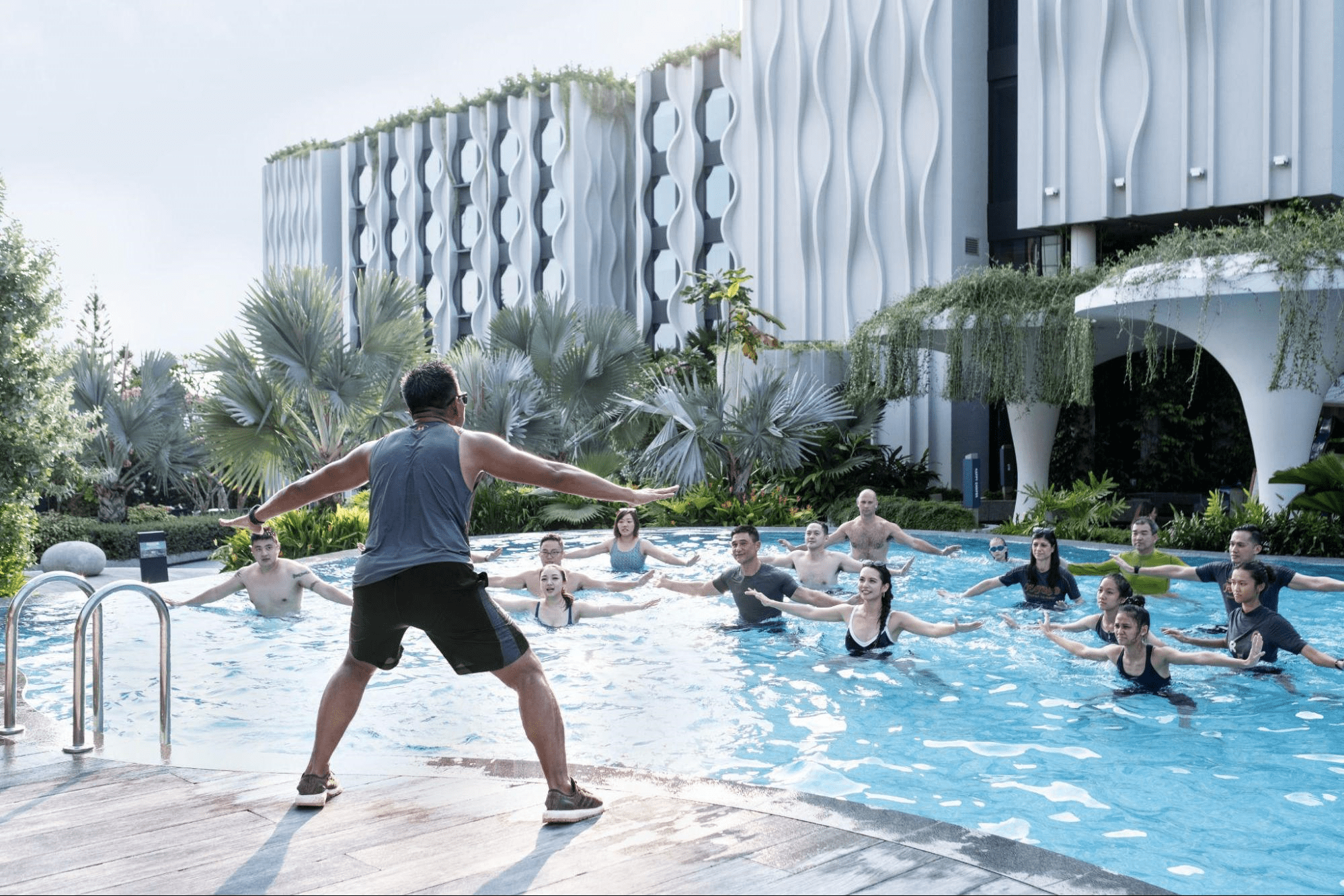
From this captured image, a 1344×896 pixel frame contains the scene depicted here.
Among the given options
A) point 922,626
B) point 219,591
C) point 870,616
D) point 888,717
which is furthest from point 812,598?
point 219,591

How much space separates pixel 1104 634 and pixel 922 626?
142 cm

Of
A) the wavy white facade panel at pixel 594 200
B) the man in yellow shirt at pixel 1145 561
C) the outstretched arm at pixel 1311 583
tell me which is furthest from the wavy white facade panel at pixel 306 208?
the outstretched arm at pixel 1311 583

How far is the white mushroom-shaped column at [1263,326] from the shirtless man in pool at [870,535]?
516 centimetres

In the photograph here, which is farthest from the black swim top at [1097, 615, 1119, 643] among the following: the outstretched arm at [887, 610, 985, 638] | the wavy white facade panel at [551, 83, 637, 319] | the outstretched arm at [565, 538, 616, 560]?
the wavy white facade panel at [551, 83, 637, 319]

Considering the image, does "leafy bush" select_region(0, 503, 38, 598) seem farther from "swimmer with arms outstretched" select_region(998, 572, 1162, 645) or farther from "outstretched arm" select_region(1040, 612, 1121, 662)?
"swimmer with arms outstretched" select_region(998, 572, 1162, 645)

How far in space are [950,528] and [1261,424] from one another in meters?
5.01

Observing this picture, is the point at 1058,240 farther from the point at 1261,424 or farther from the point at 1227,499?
the point at 1261,424

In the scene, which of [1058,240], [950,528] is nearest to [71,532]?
[950,528]

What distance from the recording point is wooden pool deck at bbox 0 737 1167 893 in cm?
353

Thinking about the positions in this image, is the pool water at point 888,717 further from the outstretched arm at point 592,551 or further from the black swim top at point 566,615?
the outstretched arm at point 592,551

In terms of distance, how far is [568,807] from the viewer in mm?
4105

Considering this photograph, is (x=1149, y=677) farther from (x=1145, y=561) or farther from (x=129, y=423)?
(x=129, y=423)

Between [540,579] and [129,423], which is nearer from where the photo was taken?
[540,579]

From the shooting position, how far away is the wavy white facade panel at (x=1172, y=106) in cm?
2039
